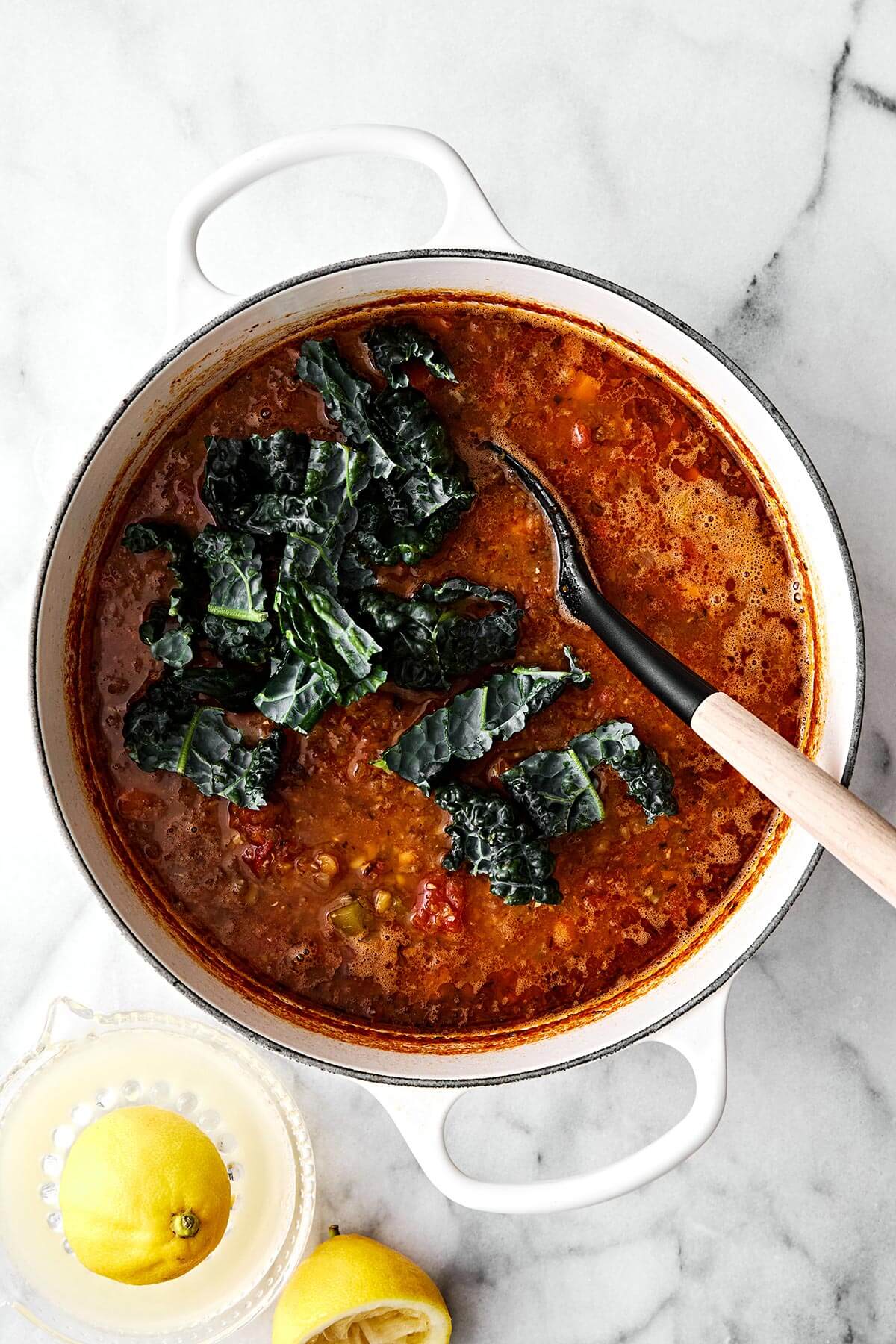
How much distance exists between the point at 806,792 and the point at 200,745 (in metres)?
1.78

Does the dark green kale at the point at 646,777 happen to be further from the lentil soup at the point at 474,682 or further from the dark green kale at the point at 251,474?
the dark green kale at the point at 251,474

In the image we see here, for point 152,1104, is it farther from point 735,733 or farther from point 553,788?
point 735,733

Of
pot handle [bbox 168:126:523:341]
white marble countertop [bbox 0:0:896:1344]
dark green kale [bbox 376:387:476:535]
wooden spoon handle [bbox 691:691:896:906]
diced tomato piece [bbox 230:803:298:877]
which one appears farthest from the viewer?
white marble countertop [bbox 0:0:896:1344]

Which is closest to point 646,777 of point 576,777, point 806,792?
point 576,777

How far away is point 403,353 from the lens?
358 cm

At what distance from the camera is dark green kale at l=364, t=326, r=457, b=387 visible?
3.56 metres

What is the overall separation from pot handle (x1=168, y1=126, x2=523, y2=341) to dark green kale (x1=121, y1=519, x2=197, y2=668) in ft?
2.00

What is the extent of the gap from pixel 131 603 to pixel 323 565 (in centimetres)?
62

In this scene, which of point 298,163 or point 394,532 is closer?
point 298,163

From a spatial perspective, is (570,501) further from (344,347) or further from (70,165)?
(70,165)

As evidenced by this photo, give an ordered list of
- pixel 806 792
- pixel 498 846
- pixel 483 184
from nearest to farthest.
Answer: pixel 806 792, pixel 498 846, pixel 483 184

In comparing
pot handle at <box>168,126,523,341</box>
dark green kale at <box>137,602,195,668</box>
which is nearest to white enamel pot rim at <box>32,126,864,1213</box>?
pot handle at <box>168,126,523,341</box>

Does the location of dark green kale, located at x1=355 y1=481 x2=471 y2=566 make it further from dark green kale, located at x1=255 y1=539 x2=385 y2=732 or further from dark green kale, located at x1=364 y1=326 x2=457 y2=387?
dark green kale, located at x1=364 y1=326 x2=457 y2=387

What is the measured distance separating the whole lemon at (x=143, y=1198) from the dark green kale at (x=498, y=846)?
1.25 metres
